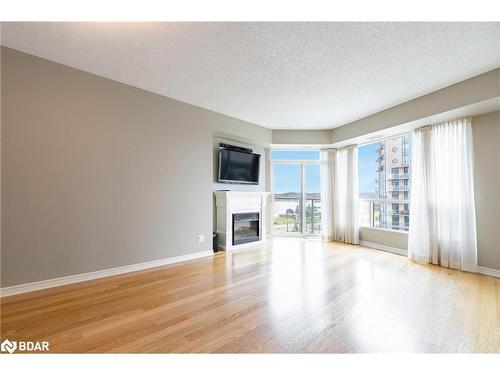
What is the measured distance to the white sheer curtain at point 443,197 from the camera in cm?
337

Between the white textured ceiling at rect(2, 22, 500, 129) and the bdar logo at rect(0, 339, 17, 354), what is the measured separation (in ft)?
Answer: 8.72

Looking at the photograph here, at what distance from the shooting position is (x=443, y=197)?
362cm

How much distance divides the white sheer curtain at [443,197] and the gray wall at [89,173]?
3723mm

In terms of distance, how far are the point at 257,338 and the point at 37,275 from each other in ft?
8.51

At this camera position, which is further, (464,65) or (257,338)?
(464,65)

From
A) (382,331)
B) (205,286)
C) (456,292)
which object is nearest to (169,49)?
(205,286)

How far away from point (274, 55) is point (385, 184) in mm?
3663

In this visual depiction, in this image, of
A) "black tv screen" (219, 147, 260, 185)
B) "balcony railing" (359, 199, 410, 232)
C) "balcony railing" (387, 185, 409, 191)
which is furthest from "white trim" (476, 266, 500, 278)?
"black tv screen" (219, 147, 260, 185)

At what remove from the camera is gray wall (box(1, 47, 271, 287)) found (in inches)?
99.6

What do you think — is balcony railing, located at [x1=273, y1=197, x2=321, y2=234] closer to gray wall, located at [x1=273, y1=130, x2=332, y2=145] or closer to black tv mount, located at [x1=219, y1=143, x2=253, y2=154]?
gray wall, located at [x1=273, y1=130, x2=332, y2=145]

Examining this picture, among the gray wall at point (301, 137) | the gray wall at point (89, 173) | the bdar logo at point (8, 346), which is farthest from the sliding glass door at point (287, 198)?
the bdar logo at point (8, 346)

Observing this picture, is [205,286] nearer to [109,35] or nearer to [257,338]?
[257,338]

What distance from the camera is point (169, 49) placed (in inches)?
97.0
